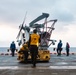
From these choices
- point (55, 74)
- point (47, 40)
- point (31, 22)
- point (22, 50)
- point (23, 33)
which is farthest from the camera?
point (47, 40)

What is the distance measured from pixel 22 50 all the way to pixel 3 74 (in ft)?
27.9

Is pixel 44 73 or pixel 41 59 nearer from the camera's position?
pixel 44 73

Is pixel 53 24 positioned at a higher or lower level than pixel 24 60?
higher

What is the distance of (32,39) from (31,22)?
100 feet

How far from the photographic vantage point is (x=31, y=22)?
48375 millimetres

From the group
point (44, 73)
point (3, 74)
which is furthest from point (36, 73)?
point (3, 74)

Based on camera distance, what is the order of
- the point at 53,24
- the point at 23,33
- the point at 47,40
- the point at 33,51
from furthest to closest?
the point at 53,24, the point at 47,40, the point at 23,33, the point at 33,51

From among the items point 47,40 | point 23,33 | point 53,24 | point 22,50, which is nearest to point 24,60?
point 22,50

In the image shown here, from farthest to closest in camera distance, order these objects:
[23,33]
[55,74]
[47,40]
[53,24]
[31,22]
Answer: [53,24] → [47,40] → [31,22] → [23,33] → [55,74]

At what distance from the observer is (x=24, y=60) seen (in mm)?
22359

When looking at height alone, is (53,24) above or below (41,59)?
above

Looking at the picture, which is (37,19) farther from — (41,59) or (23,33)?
(41,59)

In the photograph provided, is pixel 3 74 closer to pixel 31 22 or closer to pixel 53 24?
pixel 31 22

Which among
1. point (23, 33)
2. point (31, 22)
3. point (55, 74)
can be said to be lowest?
point (55, 74)
